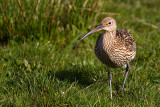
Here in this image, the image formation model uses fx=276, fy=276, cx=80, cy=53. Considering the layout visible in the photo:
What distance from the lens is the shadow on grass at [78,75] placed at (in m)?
4.67

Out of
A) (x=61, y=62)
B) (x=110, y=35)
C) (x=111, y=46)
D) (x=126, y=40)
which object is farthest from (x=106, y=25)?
(x=61, y=62)

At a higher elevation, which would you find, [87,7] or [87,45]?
[87,7]

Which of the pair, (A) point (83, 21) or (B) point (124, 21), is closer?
(A) point (83, 21)

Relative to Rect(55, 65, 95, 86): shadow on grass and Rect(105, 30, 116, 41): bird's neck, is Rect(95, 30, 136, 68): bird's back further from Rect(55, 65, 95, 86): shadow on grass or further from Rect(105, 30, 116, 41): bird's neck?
Rect(55, 65, 95, 86): shadow on grass

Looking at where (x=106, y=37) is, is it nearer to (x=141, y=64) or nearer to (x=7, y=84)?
(x=141, y=64)

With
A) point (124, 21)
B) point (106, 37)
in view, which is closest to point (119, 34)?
point (106, 37)

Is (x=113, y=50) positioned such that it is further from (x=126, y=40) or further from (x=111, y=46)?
(x=126, y=40)

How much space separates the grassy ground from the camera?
3.75 m

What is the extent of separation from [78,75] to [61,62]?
49cm

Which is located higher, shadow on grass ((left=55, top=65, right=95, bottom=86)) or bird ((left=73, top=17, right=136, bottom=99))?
bird ((left=73, top=17, right=136, bottom=99))

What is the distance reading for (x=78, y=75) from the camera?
479cm

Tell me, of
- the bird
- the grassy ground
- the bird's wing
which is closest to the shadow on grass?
the grassy ground

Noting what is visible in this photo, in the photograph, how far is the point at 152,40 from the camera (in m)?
5.84

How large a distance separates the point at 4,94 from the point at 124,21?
153 inches
